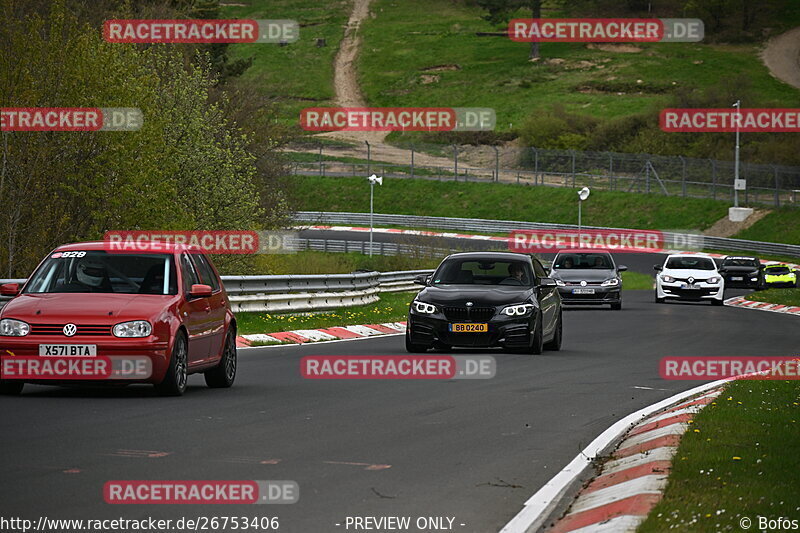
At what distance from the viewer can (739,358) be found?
21.0m

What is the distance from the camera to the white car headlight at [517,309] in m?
20.0

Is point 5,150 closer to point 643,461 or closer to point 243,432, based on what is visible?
point 243,432

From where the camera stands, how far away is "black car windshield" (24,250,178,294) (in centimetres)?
1441

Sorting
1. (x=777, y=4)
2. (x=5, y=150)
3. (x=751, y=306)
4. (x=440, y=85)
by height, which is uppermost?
(x=777, y=4)

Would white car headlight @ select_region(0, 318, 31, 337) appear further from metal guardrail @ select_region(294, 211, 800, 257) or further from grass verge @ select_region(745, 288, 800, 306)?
metal guardrail @ select_region(294, 211, 800, 257)

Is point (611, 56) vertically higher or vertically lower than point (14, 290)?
higher

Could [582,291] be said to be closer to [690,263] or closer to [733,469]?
[690,263]

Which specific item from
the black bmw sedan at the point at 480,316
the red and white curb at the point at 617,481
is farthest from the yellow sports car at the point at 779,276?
the red and white curb at the point at 617,481

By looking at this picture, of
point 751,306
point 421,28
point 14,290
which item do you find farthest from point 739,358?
point 421,28

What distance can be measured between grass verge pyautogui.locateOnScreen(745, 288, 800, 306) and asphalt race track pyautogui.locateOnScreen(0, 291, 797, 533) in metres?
24.4

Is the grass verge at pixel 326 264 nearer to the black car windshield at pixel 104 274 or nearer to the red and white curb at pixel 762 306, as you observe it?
the red and white curb at pixel 762 306

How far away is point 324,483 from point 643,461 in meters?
2.27

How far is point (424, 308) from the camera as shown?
20125 mm

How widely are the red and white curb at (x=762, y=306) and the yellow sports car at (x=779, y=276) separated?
8046 millimetres
